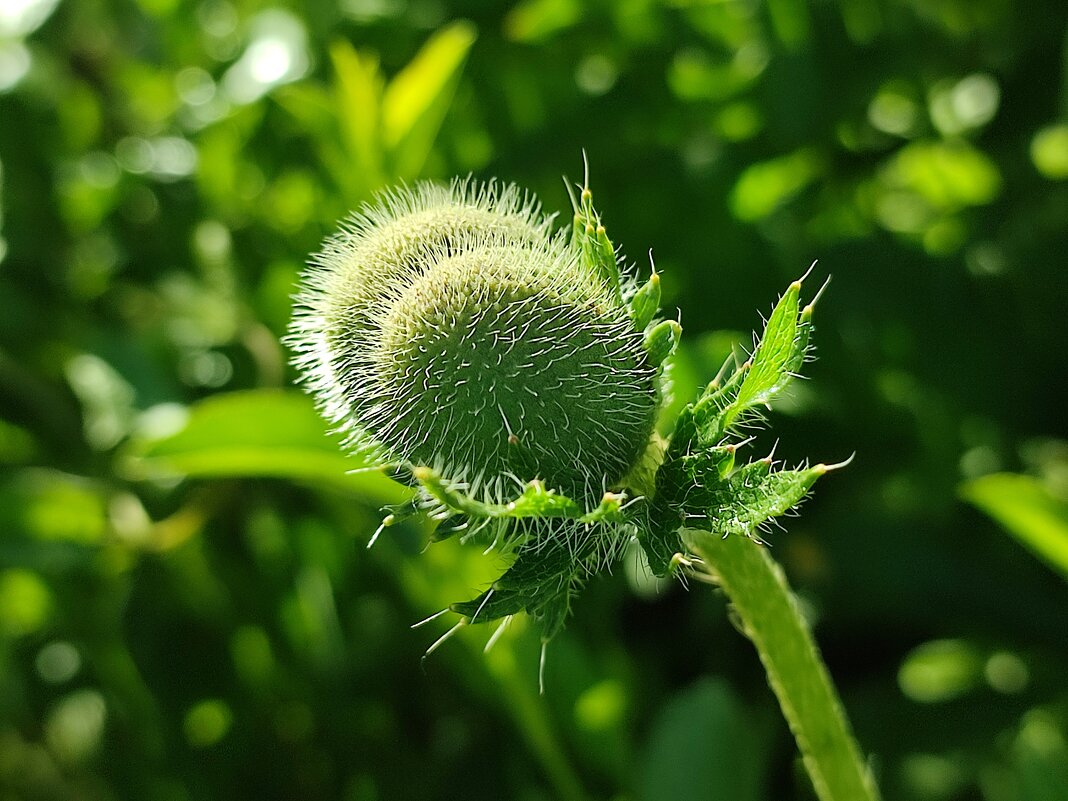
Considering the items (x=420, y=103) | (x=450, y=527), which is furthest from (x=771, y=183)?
(x=450, y=527)

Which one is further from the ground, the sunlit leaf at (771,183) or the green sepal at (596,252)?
the sunlit leaf at (771,183)

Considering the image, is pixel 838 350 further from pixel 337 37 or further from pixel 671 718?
pixel 337 37

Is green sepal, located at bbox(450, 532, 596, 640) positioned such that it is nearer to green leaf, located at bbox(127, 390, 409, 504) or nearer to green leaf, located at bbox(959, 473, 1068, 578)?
green leaf, located at bbox(127, 390, 409, 504)

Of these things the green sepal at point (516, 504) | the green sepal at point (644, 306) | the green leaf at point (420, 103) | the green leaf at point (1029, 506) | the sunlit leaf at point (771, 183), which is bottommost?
the green leaf at point (1029, 506)

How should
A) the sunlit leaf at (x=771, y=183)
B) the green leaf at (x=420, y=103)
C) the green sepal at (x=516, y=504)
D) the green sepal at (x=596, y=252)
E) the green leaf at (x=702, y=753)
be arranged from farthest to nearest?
the sunlit leaf at (x=771, y=183) < the green leaf at (x=420, y=103) < the green leaf at (x=702, y=753) < the green sepal at (x=596, y=252) < the green sepal at (x=516, y=504)

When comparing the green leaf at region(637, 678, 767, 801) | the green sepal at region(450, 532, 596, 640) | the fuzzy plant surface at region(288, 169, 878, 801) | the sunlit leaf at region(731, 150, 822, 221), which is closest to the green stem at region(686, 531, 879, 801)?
the fuzzy plant surface at region(288, 169, 878, 801)

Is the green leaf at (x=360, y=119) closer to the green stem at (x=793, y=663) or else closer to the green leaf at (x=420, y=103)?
the green leaf at (x=420, y=103)


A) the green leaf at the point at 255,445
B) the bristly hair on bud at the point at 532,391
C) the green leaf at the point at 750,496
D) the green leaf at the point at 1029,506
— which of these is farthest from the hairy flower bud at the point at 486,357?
the green leaf at the point at 1029,506

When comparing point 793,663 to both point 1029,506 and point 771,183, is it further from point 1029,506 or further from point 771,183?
point 771,183
